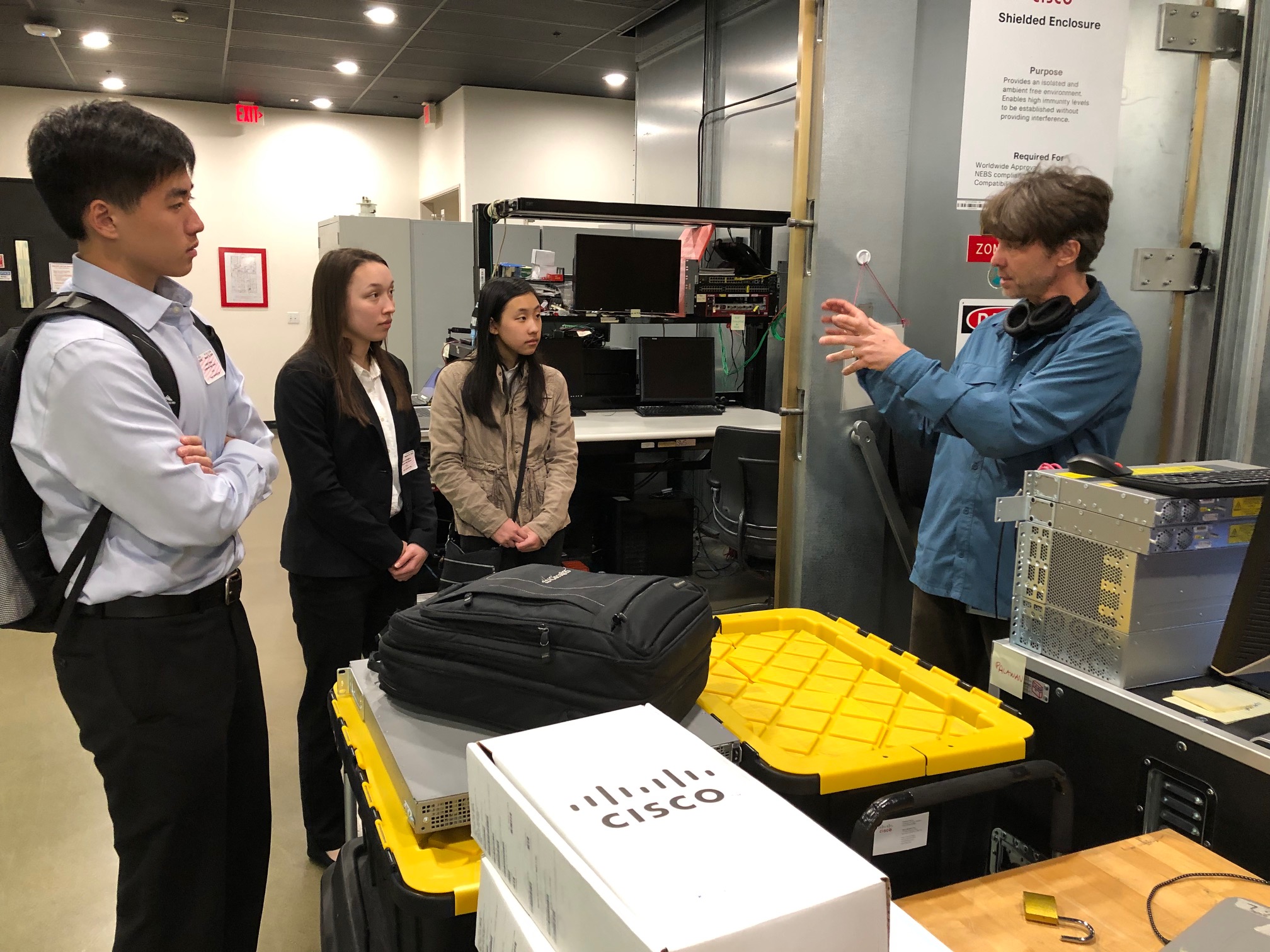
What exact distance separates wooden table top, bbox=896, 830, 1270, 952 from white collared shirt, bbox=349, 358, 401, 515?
1.63 meters

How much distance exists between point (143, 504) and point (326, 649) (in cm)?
95

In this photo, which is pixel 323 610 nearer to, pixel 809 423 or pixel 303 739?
pixel 303 739

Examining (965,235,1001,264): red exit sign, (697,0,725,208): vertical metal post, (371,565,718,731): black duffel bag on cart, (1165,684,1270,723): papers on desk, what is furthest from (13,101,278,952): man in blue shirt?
(697,0,725,208): vertical metal post

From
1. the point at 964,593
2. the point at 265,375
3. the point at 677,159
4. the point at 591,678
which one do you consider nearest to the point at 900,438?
the point at 964,593

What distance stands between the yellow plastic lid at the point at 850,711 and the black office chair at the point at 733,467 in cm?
197

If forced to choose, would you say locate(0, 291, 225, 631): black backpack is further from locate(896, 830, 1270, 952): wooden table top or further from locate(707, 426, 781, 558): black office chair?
locate(707, 426, 781, 558): black office chair

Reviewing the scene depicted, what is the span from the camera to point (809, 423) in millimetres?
2486

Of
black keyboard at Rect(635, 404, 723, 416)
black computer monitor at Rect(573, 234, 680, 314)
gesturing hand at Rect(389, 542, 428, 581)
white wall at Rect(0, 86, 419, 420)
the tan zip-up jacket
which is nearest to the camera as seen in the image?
gesturing hand at Rect(389, 542, 428, 581)

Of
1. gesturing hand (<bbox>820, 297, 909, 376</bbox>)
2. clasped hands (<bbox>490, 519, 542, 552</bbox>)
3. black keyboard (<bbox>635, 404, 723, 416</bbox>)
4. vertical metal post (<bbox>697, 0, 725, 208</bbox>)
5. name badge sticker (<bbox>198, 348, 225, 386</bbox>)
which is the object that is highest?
vertical metal post (<bbox>697, 0, 725, 208</bbox>)

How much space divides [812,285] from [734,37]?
3.57m

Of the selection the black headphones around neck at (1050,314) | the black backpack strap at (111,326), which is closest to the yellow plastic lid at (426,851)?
the black backpack strap at (111,326)

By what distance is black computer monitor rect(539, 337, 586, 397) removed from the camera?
4.48 m

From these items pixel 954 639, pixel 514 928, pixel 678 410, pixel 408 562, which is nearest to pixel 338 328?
pixel 408 562

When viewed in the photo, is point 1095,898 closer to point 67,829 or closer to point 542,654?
point 542,654
